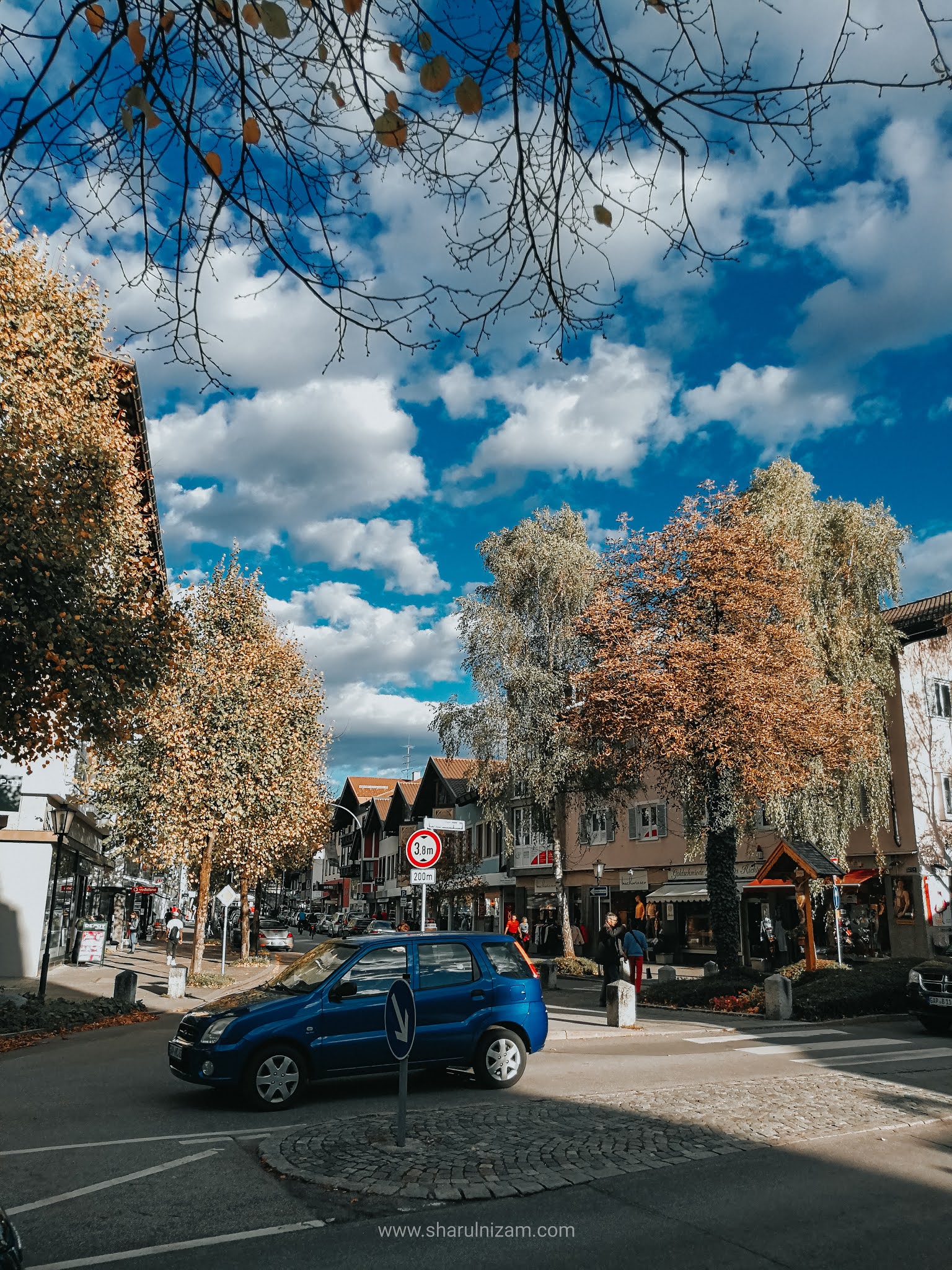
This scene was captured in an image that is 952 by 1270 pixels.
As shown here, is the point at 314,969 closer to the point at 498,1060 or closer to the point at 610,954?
the point at 498,1060

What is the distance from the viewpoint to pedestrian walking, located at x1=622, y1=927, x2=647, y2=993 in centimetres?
2162

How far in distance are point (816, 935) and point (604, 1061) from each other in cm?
2091

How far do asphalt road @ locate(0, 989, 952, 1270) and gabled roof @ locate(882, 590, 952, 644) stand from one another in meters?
25.3

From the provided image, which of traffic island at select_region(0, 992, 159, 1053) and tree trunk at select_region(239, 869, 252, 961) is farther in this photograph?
tree trunk at select_region(239, 869, 252, 961)

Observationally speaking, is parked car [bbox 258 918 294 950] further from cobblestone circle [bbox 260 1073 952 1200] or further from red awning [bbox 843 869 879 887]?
cobblestone circle [bbox 260 1073 952 1200]

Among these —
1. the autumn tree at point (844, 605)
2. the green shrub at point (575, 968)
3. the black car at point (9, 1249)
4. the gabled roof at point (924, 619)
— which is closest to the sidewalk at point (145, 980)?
the green shrub at point (575, 968)

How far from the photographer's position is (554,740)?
31.3 metres

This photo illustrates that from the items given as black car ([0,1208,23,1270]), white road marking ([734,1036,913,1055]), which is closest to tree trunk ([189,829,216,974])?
white road marking ([734,1036,913,1055])

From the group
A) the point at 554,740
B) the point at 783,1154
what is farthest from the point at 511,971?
the point at 554,740

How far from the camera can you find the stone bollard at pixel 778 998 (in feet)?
59.5

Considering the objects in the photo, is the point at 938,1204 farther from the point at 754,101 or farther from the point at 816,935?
the point at 816,935

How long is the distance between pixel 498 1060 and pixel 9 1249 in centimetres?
772

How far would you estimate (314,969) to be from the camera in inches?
406

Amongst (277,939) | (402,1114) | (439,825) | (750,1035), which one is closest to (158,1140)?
(402,1114)
